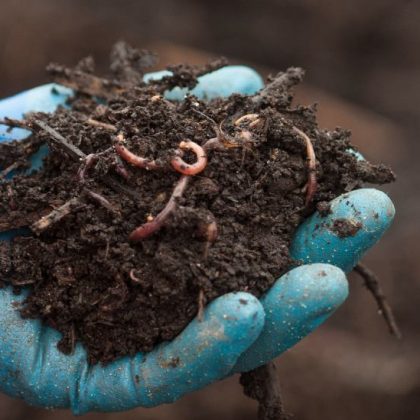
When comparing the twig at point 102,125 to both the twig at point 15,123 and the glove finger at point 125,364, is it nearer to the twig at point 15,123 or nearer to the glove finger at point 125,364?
the twig at point 15,123

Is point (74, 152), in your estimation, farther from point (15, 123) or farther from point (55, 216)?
point (15, 123)

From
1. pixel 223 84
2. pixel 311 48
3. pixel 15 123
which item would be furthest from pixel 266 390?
pixel 311 48

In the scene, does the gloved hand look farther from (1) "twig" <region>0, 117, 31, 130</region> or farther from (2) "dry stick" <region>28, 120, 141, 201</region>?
(1) "twig" <region>0, 117, 31, 130</region>

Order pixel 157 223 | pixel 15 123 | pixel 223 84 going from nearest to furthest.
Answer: pixel 157 223 → pixel 15 123 → pixel 223 84

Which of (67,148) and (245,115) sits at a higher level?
(245,115)

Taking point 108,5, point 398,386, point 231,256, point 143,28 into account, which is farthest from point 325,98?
point 231,256

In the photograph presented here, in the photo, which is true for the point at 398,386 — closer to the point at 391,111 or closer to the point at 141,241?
the point at 141,241
